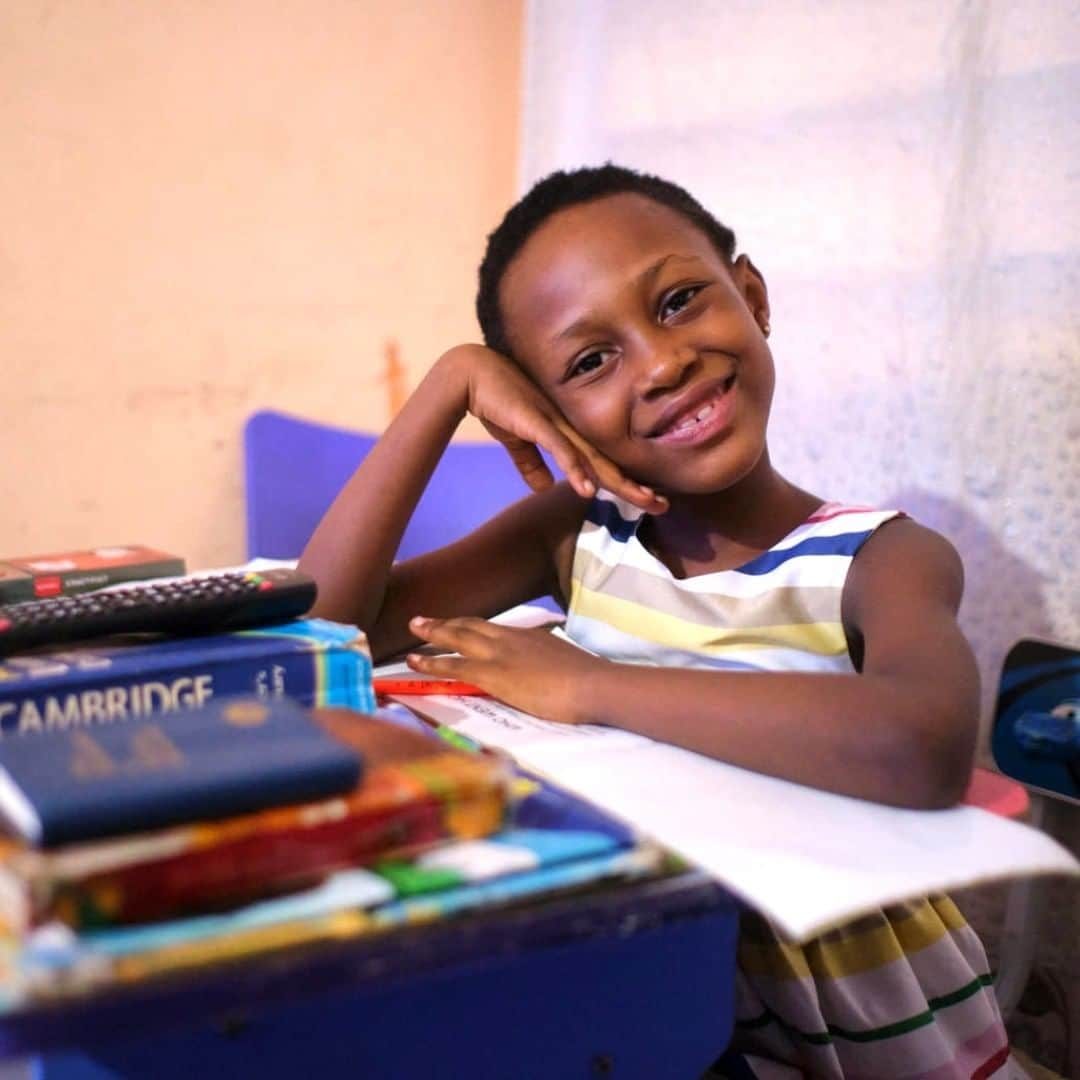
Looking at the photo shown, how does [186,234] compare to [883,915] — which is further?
[186,234]

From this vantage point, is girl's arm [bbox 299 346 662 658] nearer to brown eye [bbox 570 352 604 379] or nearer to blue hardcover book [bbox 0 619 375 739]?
brown eye [bbox 570 352 604 379]

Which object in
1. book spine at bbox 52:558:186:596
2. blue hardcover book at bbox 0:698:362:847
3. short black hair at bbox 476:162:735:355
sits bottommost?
book spine at bbox 52:558:186:596

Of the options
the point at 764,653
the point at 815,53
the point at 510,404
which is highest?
the point at 815,53

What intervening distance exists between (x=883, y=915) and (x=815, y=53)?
2.99ft

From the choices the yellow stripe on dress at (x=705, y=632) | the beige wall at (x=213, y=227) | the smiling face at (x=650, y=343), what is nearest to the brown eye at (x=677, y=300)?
the smiling face at (x=650, y=343)

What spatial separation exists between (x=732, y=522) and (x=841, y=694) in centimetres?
33

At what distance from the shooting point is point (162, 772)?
40 centimetres

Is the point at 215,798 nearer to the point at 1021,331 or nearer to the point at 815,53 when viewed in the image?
the point at 1021,331

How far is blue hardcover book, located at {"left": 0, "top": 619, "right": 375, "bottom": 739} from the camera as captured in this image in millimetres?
562

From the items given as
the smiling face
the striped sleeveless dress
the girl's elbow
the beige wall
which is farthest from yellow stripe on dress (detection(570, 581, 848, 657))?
the beige wall

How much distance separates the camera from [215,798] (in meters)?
0.39

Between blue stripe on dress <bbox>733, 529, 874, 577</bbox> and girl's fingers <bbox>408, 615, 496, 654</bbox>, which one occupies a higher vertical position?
blue stripe on dress <bbox>733, 529, 874, 577</bbox>

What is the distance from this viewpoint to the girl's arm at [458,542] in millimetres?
924

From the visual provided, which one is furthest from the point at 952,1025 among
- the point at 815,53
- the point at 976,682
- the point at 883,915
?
the point at 815,53
